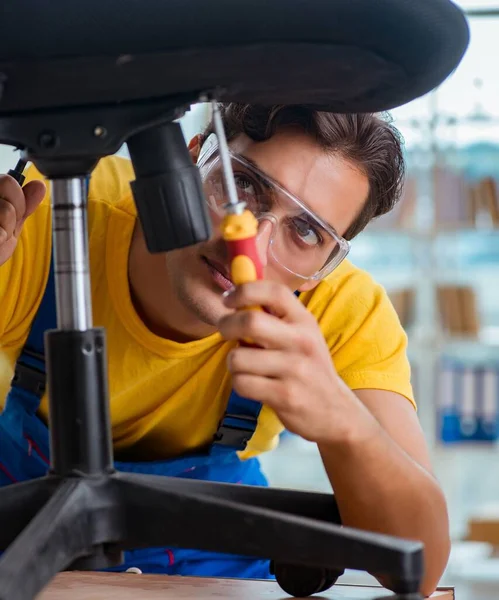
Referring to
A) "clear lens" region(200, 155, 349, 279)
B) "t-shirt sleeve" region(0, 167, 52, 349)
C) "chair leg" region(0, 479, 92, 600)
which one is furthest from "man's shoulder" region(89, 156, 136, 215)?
"chair leg" region(0, 479, 92, 600)

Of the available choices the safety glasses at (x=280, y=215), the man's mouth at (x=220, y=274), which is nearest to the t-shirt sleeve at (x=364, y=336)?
the safety glasses at (x=280, y=215)

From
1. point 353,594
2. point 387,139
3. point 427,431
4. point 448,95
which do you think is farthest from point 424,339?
point 353,594

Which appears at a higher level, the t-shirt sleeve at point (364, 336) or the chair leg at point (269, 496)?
the t-shirt sleeve at point (364, 336)

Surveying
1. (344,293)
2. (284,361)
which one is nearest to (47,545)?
(284,361)

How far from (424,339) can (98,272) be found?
3047mm

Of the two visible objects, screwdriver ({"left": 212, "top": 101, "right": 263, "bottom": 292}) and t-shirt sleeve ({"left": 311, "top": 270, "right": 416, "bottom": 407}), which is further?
t-shirt sleeve ({"left": 311, "top": 270, "right": 416, "bottom": 407})

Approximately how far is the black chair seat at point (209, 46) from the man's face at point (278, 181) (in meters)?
0.45

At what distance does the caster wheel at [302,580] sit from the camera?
2.67ft

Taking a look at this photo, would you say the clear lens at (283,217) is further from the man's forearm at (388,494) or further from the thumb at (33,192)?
the man's forearm at (388,494)

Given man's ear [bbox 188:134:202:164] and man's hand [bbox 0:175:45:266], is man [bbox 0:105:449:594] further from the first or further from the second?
man's ear [bbox 188:134:202:164]

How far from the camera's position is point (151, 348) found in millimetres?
1307

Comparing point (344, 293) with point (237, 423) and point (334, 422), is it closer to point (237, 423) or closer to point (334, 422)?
point (237, 423)

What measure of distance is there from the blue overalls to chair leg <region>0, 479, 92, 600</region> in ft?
1.64

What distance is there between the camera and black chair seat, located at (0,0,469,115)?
24.7 inches
